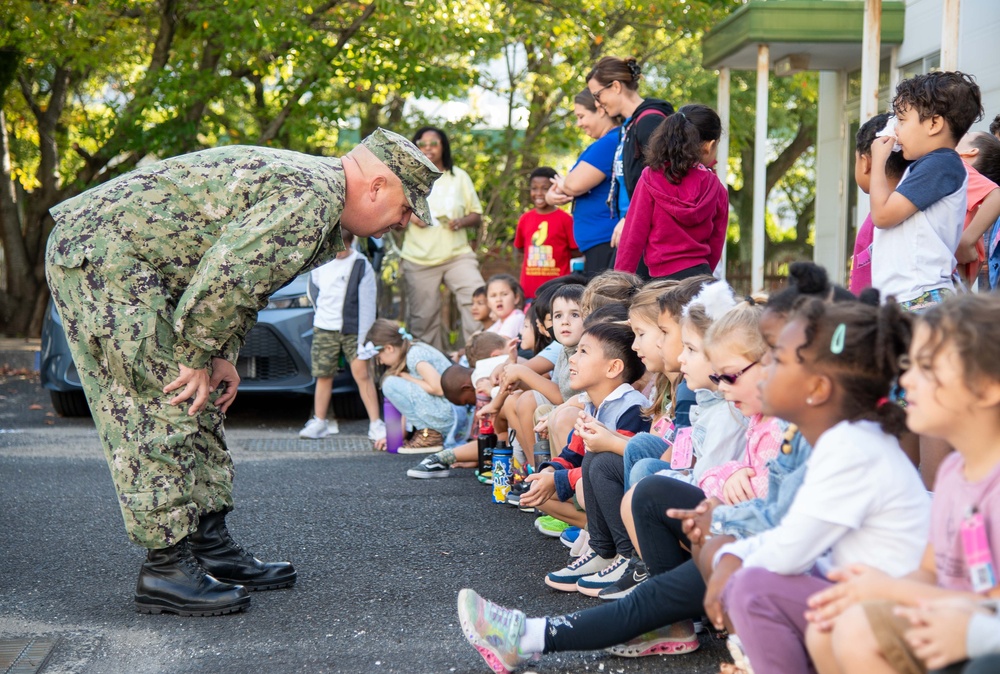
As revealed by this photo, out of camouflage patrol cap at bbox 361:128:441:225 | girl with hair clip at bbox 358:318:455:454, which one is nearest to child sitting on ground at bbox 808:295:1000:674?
camouflage patrol cap at bbox 361:128:441:225

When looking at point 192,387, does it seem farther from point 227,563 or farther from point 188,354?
point 227,563

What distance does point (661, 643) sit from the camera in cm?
338

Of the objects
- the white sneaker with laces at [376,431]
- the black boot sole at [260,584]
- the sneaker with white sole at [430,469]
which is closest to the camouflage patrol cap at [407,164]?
the black boot sole at [260,584]

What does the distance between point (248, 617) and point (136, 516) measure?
0.54 m

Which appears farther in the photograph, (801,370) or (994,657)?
(801,370)

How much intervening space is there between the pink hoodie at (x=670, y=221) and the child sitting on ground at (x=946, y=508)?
2.94m

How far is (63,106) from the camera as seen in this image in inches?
714

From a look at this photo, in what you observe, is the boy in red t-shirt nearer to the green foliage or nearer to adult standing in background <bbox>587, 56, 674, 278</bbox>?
adult standing in background <bbox>587, 56, 674, 278</bbox>

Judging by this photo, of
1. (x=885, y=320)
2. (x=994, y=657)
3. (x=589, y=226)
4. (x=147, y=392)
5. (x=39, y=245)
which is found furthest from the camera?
(x=39, y=245)

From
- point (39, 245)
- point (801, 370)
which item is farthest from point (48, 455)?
point (39, 245)

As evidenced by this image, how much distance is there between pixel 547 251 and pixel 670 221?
326 centimetres

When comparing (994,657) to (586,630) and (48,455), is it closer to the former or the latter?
(586,630)

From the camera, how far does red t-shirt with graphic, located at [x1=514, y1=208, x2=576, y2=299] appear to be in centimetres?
847

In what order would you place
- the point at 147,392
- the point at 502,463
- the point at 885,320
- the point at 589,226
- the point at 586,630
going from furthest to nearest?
the point at 589,226, the point at 502,463, the point at 147,392, the point at 586,630, the point at 885,320
